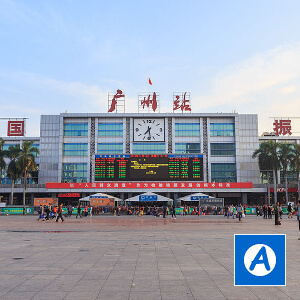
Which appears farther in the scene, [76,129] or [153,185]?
[76,129]

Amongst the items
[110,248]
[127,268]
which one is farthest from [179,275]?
[110,248]

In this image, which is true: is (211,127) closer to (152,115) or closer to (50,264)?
(152,115)

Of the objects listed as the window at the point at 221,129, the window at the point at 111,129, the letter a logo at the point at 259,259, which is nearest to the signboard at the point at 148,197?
the window at the point at 111,129

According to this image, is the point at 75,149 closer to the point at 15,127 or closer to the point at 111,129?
the point at 111,129

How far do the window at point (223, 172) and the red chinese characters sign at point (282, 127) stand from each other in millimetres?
16870

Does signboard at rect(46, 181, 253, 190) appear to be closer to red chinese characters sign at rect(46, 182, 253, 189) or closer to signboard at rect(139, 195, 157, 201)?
red chinese characters sign at rect(46, 182, 253, 189)

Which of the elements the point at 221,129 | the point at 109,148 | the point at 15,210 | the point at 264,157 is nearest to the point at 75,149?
the point at 109,148

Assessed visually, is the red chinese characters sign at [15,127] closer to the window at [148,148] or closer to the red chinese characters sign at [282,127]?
the window at [148,148]

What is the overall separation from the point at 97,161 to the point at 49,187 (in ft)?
43.0

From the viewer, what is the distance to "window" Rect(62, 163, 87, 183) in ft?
226

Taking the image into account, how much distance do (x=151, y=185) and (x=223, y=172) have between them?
49.7ft

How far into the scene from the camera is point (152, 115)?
69.5 m

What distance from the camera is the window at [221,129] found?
70312mm

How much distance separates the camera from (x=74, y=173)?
228 feet
